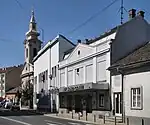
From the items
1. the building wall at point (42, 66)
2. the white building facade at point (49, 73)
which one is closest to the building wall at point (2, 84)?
the building wall at point (42, 66)

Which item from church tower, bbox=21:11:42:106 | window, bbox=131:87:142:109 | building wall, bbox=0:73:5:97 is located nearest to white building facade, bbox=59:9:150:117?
window, bbox=131:87:142:109

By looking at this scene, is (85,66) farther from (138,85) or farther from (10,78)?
(10,78)

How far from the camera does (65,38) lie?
187 feet

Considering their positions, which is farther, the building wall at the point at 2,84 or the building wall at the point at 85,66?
the building wall at the point at 2,84

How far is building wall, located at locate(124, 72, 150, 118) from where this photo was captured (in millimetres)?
29672

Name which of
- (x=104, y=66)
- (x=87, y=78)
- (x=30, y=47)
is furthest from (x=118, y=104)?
(x=30, y=47)

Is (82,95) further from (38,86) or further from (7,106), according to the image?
(7,106)

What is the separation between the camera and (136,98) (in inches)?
1234

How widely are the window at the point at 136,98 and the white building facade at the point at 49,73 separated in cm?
2381

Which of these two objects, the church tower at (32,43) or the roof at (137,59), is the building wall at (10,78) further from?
the roof at (137,59)

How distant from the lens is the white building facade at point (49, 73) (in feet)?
184

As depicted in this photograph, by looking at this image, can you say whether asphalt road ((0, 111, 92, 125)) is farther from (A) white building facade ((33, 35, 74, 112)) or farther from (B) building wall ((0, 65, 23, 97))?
(B) building wall ((0, 65, 23, 97))

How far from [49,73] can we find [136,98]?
3099cm

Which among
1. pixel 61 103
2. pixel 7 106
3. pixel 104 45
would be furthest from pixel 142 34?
pixel 7 106
